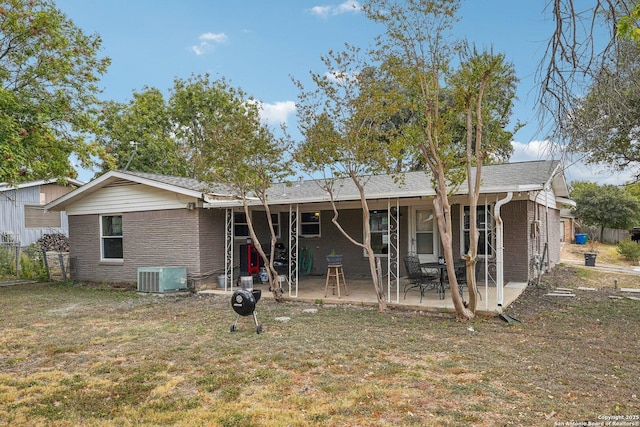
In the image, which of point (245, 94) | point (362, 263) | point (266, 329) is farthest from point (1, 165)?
point (245, 94)

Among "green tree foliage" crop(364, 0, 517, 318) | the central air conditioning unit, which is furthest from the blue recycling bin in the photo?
the central air conditioning unit

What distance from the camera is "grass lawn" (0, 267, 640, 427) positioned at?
3.54 meters

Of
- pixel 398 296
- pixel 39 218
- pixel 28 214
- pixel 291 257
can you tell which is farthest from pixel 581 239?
pixel 28 214

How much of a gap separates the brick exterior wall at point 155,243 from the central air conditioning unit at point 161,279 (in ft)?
0.88

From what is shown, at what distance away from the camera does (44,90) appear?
1133cm

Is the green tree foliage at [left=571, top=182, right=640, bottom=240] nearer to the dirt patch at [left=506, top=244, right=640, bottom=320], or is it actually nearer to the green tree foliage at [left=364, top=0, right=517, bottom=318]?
the dirt patch at [left=506, top=244, right=640, bottom=320]

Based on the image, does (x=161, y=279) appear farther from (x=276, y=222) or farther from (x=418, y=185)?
(x=418, y=185)

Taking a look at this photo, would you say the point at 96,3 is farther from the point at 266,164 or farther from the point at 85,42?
the point at 266,164

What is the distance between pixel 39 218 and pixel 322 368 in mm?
18563

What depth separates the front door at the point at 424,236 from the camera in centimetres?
1109

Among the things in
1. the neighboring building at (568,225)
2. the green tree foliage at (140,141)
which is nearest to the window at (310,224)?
the green tree foliage at (140,141)

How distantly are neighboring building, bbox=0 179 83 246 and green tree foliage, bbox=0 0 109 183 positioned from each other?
5593mm

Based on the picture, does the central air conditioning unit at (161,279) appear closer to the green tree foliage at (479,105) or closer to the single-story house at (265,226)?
the single-story house at (265,226)

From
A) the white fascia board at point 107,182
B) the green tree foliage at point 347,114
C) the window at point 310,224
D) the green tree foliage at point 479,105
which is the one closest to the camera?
the green tree foliage at point 479,105
